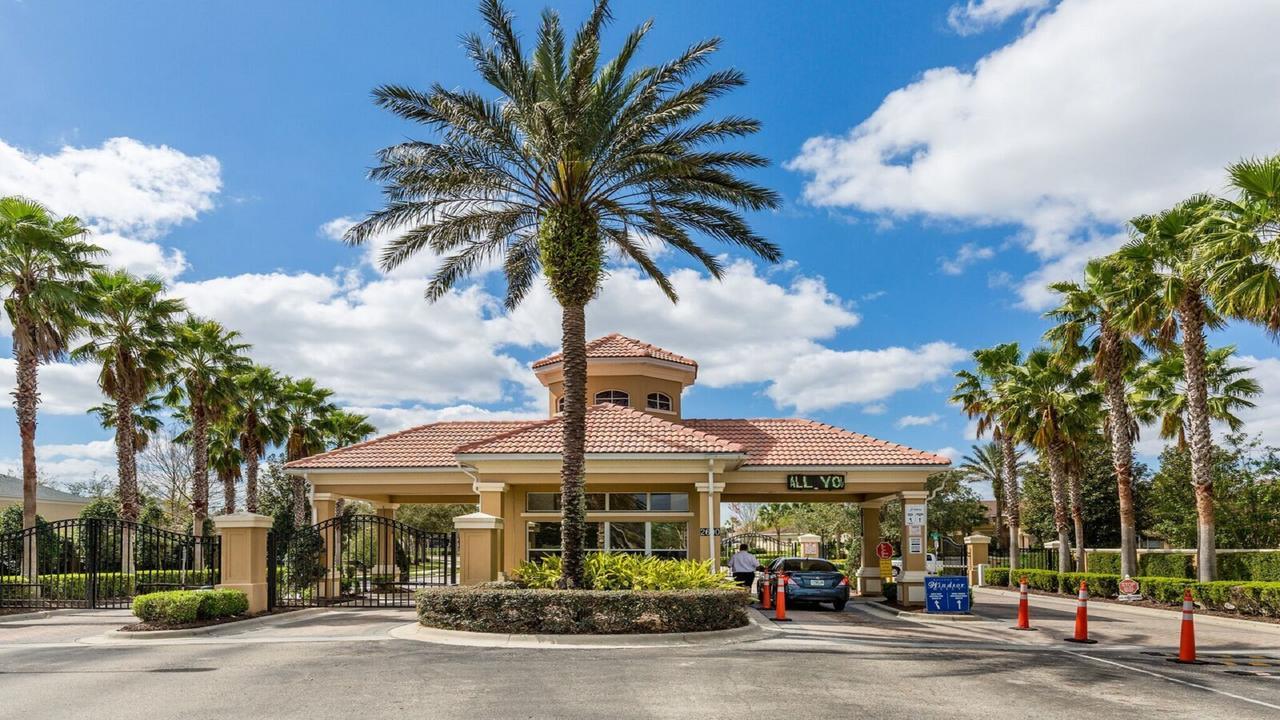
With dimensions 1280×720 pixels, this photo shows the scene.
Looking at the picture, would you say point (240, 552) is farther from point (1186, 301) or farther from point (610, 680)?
point (1186, 301)

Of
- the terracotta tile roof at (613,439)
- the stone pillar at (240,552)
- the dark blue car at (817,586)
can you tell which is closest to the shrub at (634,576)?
the terracotta tile roof at (613,439)

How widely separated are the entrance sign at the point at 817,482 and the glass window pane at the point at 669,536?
3153mm

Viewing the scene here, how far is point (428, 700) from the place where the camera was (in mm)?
10148

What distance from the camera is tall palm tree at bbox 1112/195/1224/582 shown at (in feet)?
79.6

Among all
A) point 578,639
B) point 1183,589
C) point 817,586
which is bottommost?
point 1183,589

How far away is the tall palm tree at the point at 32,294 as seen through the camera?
24172 millimetres

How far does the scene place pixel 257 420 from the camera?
38.9 metres

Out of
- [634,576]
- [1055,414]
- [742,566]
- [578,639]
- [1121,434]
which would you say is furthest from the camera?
[1055,414]

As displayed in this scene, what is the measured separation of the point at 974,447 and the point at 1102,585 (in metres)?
31.1

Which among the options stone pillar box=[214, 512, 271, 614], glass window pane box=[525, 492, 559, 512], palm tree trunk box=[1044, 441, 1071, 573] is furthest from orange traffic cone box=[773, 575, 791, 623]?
palm tree trunk box=[1044, 441, 1071, 573]

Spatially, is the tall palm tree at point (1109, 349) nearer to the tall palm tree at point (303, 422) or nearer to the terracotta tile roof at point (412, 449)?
the terracotta tile roof at point (412, 449)

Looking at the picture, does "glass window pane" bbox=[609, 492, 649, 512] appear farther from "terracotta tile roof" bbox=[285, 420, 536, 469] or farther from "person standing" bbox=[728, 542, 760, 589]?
"person standing" bbox=[728, 542, 760, 589]

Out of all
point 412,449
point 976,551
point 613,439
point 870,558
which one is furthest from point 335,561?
point 976,551

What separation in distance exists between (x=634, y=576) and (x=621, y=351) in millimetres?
11158
